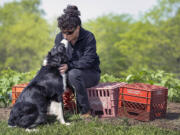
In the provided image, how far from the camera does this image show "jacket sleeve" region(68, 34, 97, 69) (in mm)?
4152

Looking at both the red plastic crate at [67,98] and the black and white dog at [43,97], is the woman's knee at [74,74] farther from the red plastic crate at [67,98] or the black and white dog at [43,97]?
the red plastic crate at [67,98]

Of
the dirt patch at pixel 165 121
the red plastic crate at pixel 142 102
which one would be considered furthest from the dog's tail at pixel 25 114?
→ the red plastic crate at pixel 142 102

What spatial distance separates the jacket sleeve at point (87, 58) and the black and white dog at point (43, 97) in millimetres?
303

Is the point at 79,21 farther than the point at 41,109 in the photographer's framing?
Yes

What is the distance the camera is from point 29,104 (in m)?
3.47

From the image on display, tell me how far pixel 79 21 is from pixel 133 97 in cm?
171

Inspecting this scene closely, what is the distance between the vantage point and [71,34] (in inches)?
163

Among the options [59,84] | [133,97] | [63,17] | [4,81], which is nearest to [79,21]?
[63,17]

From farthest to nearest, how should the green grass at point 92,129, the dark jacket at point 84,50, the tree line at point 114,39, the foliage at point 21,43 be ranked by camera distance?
the foliage at point 21,43, the tree line at point 114,39, the dark jacket at point 84,50, the green grass at point 92,129

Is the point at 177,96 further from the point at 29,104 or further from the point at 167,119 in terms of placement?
the point at 29,104

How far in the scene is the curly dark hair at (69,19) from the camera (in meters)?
3.96

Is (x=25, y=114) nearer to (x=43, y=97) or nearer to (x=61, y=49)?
(x=43, y=97)

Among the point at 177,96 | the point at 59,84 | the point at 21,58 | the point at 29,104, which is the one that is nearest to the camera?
the point at 29,104

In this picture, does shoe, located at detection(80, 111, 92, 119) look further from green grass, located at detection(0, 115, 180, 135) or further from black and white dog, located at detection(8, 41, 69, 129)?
black and white dog, located at detection(8, 41, 69, 129)
